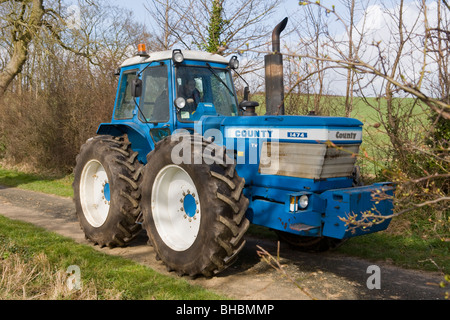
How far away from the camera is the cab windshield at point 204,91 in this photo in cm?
545

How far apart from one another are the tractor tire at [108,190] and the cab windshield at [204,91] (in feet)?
3.30

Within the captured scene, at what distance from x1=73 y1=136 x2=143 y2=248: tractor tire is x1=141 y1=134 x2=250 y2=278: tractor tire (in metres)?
0.41

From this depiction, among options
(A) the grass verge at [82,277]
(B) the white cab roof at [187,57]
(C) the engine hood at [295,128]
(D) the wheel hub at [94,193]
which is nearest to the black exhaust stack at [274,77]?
(C) the engine hood at [295,128]

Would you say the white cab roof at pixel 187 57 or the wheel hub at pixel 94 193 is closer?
the white cab roof at pixel 187 57

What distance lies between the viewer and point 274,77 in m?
5.25

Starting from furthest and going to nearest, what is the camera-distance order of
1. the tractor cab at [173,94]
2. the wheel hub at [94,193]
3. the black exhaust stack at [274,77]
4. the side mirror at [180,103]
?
1. the wheel hub at [94,193]
2. the tractor cab at [173,94]
3. the side mirror at [180,103]
4. the black exhaust stack at [274,77]

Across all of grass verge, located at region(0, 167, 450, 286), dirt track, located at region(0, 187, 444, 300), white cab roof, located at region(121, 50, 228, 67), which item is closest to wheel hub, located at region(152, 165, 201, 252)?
dirt track, located at region(0, 187, 444, 300)

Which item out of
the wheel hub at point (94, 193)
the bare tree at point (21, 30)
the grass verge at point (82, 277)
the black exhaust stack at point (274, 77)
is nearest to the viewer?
the grass verge at point (82, 277)

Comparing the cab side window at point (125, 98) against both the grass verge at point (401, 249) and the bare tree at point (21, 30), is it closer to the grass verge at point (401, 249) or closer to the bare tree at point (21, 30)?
the grass verge at point (401, 249)

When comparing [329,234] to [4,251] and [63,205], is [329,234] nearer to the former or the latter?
[4,251]

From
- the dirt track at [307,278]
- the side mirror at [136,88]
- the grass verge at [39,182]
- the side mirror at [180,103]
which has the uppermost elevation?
the side mirror at [136,88]

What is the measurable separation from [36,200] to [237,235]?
6.84 meters

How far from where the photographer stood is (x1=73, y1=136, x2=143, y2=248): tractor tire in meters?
5.48

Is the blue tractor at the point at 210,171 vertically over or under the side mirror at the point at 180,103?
under
